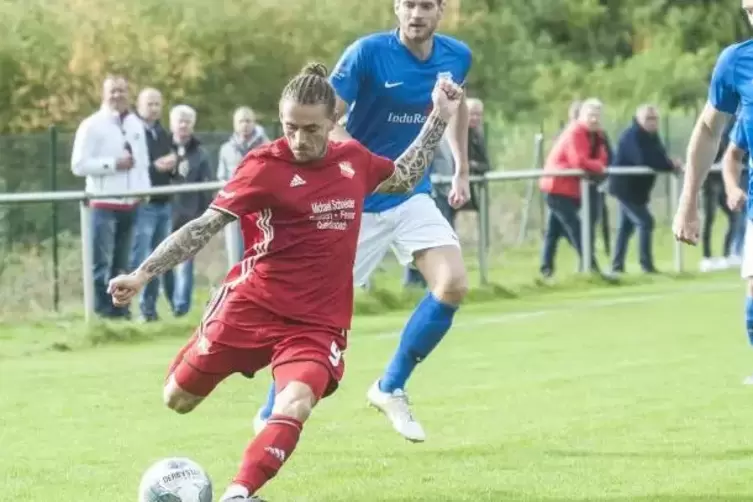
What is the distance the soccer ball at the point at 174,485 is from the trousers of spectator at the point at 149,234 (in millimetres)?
8634

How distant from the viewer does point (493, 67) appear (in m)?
39.6

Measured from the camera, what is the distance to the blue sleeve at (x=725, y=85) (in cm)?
890

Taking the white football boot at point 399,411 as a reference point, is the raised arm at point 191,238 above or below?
above

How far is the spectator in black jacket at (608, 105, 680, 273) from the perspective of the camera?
21.0 m

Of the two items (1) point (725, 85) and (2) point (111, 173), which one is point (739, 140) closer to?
(1) point (725, 85)

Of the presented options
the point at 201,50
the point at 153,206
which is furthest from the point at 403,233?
the point at 201,50

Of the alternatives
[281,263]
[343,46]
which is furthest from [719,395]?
[343,46]

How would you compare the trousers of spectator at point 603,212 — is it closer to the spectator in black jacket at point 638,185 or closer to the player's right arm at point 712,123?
the spectator in black jacket at point 638,185

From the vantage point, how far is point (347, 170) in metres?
7.95

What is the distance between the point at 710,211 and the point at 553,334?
8136 millimetres

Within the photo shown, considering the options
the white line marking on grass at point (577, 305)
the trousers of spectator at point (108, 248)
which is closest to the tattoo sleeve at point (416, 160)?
the white line marking on grass at point (577, 305)

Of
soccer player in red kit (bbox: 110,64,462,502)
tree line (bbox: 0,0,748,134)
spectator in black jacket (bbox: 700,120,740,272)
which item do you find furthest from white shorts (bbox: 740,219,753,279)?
tree line (bbox: 0,0,748,134)

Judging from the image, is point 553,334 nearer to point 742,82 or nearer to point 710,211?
point 742,82

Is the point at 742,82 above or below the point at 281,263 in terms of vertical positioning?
above
